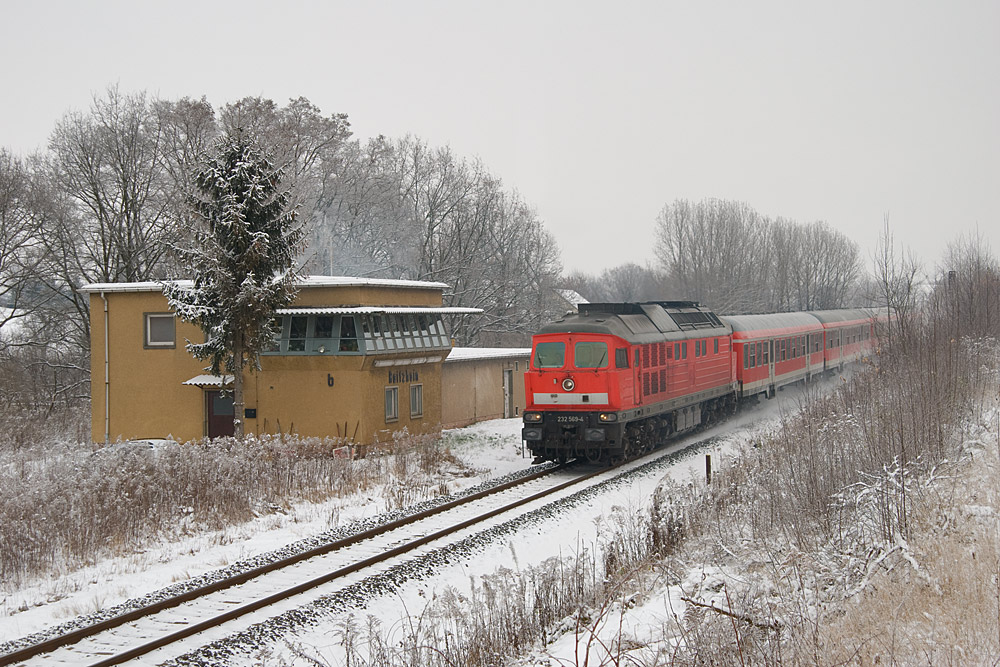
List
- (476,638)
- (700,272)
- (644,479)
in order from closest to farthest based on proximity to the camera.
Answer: (476,638), (644,479), (700,272)

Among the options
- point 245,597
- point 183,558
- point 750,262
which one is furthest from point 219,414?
point 750,262

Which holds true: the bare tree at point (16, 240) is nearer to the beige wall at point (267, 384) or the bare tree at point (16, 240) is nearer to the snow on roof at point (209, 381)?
the beige wall at point (267, 384)

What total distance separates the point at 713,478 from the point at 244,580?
27.7 feet

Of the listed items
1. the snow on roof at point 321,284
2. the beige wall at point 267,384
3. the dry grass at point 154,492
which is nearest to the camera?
the dry grass at point 154,492

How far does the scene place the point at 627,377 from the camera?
18.7 metres

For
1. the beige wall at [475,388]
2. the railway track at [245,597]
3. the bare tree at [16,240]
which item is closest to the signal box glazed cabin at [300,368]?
the beige wall at [475,388]

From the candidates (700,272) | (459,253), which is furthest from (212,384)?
(700,272)

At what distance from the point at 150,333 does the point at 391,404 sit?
7.37m

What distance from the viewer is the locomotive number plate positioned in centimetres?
1847

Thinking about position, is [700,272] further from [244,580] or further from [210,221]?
[244,580]

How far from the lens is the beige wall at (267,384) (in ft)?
73.1

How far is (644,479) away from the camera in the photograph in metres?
17.7

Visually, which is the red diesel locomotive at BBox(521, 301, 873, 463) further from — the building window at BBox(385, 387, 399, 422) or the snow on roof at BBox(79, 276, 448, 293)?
the snow on roof at BBox(79, 276, 448, 293)

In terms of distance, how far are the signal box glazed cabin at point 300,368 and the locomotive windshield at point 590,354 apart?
19.1 feet
